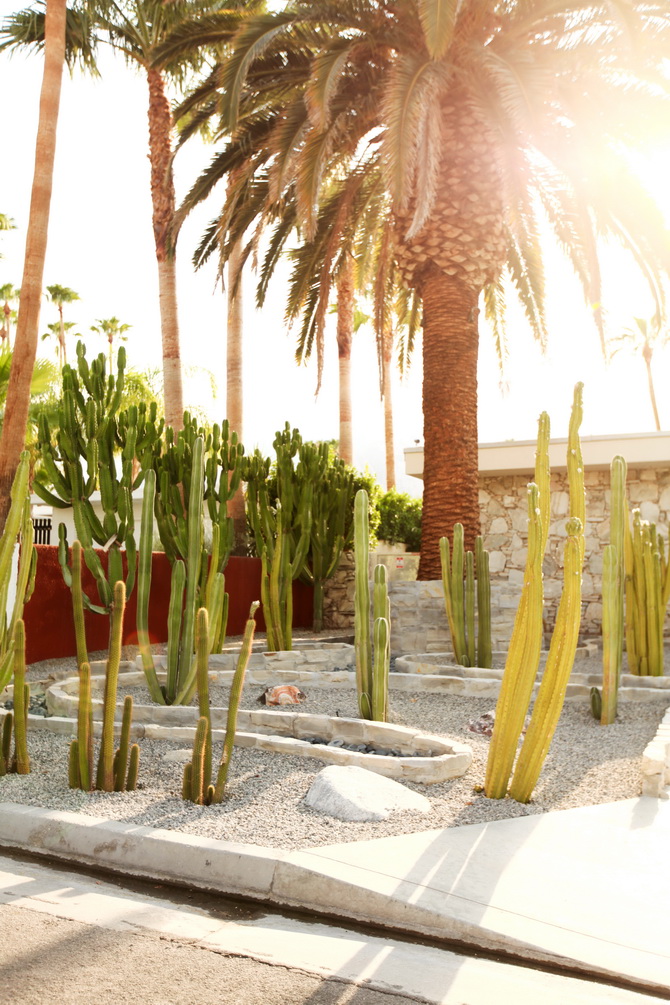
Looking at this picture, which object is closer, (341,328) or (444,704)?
(444,704)

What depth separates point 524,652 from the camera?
434 cm

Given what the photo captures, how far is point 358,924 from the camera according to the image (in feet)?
10.6

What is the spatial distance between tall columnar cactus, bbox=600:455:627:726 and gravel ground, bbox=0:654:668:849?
221 mm

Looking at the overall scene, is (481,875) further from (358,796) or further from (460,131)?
(460,131)

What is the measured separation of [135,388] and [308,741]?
27071 millimetres

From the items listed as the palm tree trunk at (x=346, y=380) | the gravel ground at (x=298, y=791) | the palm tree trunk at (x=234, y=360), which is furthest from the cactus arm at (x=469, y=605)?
the palm tree trunk at (x=346, y=380)

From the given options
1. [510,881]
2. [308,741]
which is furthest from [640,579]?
[510,881]

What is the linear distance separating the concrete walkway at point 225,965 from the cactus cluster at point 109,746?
1.29 meters

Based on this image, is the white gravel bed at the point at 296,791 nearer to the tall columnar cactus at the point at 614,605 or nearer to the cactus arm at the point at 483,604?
the tall columnar cactus at the point at 614,605

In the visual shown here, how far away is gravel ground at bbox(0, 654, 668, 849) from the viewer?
4.09 metres

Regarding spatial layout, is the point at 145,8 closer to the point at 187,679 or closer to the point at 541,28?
the point at 541,28

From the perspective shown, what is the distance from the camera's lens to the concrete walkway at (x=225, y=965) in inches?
103

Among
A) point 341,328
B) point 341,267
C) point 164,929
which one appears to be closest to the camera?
point 164,929

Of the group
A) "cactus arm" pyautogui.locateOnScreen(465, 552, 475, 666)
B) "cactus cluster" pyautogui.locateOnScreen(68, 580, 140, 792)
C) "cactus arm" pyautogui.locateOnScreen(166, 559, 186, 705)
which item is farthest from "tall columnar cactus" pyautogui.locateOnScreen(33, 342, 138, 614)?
"cactus cluster" pyautogui.locateOnScreen(68, 580, 140, 792)
